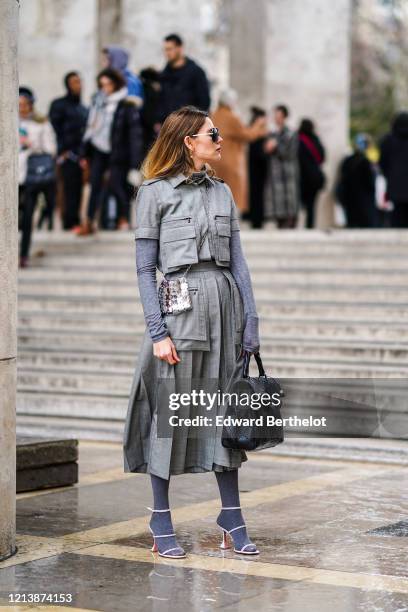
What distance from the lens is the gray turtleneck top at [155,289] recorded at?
606 cm

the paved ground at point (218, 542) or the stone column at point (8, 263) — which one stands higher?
the stone column at point (8, 263)

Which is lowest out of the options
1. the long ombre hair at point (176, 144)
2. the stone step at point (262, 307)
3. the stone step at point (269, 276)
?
the stone step at point (262, 307)

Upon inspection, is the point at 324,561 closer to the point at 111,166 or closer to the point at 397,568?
the point at 397,568

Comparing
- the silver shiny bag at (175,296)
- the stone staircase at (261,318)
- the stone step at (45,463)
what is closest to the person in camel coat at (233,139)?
the stone staircase at (261,318)

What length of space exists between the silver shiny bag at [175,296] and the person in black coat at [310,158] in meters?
11.4

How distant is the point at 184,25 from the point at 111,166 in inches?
203

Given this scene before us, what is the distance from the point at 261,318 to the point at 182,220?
5.39 m

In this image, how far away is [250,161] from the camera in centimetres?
1731

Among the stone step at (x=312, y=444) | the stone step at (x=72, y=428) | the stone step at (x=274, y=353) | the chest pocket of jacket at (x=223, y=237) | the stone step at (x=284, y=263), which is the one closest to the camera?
the chest pocket of jacket at (x=223, y=237)

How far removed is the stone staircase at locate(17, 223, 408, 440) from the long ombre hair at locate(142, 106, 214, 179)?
93.9 inches

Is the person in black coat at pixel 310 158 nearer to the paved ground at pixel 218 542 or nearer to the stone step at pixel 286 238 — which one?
the stone step at pixel 286 238

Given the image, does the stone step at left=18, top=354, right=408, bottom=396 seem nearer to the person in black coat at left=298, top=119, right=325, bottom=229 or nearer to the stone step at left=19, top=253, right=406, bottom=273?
the stone step at left=19, top=253, right=406, bottom=273

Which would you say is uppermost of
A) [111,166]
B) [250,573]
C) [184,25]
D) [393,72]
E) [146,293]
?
[393,72]

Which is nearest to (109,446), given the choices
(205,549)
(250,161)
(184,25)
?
(205,549)
